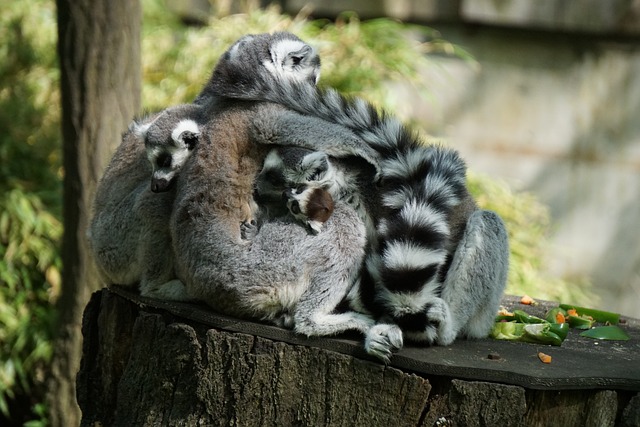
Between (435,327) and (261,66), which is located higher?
(261,66)

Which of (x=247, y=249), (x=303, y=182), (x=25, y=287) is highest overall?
(x=303, y=182)

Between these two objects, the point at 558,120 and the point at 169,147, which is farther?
the point at 558,120

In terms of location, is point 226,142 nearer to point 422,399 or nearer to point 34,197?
point 422,399

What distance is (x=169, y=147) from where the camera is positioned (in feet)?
12.9

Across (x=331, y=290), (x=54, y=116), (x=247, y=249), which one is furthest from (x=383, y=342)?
(x=54, y=116)

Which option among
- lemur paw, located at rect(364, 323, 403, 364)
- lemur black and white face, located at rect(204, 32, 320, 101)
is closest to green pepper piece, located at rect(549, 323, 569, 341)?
lemur paw, located at rect(364, 323, 403, 364)

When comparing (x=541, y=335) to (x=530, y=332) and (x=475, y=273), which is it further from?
(x=475, y=273)

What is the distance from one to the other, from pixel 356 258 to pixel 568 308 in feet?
4.96

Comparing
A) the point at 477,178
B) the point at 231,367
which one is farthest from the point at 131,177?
the point at 477,178

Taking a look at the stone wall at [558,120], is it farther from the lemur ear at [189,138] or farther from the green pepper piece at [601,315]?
the lemur ear at [189,138]

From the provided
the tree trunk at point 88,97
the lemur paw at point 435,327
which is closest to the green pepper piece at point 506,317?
the lemur paw at point 435,327

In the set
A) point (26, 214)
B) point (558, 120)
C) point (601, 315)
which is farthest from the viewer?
point (558, 120)

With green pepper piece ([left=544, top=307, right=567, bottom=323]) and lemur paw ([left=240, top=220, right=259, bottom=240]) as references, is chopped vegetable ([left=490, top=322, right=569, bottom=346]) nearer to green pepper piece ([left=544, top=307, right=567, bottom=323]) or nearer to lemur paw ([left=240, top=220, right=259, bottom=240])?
green pepper piece ([left=544, top=307, right=567, bottom=323])

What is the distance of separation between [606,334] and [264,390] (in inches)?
66.1
